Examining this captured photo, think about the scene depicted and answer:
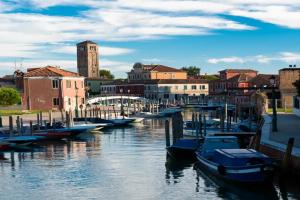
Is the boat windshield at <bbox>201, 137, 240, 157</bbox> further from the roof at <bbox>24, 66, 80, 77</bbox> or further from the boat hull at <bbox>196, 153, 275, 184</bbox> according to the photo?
the roof at <bbox>24, 66, 80, 77</bbox>

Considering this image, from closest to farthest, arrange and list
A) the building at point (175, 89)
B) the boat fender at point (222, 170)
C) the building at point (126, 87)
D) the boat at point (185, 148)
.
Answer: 1. the boat fender at point (222, 170)
2. the boat at point (185, 148)
3. the building at point (175, 89)
4. the building at point (126, 87)

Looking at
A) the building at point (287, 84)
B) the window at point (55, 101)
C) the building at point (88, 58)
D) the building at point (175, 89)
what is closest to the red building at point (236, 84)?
the building at point (175, 89)

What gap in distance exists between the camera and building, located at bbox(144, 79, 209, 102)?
130 metres

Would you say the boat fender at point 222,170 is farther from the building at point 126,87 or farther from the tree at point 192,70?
the tree at point 192,70

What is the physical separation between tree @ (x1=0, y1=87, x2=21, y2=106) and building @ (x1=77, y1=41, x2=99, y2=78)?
323 feet

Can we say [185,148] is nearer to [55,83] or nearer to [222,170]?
[222,170]

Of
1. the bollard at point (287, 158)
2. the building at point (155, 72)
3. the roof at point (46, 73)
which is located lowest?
the bollard at point (287, 158)

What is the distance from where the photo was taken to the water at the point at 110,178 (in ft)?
76.6

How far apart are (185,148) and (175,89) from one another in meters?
100

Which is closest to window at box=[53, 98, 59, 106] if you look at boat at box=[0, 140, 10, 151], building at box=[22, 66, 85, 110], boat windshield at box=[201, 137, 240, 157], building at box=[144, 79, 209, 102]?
building at box=[22, 66, 85, 110]

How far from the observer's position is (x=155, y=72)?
473 ft

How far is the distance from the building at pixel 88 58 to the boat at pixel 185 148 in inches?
5789

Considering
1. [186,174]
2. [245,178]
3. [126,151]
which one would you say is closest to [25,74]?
[126,151]

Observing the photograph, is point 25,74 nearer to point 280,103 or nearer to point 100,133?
point 100,133
